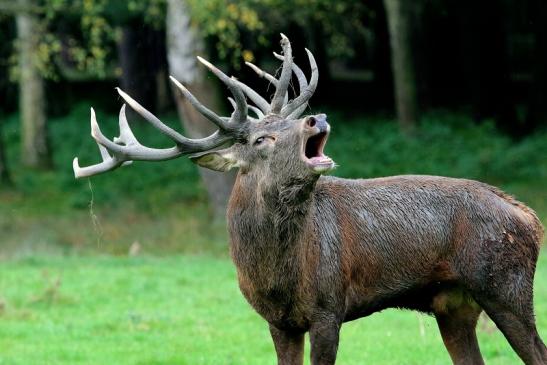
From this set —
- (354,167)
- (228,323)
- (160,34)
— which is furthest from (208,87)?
(160,34)

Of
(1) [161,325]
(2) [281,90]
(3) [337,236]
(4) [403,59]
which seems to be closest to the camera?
(3) [337,236]

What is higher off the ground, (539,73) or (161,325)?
(539,73)

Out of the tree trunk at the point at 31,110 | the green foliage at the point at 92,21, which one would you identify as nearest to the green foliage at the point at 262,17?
the green foliage at the point at 92,21

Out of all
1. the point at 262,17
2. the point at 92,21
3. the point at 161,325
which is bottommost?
the point at 161,325

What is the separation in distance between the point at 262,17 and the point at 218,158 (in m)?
16.2

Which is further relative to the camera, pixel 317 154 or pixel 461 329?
pixel 461 329

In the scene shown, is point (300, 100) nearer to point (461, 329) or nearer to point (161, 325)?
point (461, 329)

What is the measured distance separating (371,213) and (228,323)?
4570mm

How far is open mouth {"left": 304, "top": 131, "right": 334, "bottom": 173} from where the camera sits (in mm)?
7602

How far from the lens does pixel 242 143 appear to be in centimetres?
823

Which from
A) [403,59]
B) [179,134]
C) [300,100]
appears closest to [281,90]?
[300,100]

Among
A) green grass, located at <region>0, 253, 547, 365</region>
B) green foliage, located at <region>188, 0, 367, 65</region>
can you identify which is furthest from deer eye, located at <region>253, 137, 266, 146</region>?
green foliage, located at <region>188, 0, 367, 65</region>

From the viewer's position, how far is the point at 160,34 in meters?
35.4

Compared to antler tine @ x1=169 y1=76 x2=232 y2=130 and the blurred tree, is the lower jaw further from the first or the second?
the blurred tree
